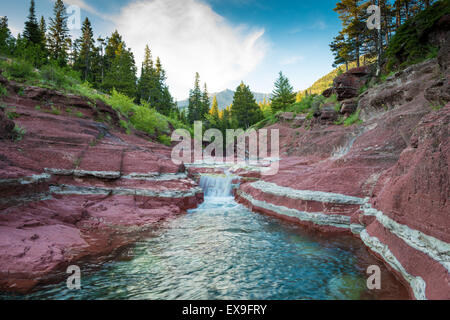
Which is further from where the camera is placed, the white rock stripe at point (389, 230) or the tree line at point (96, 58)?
the tree line at point (96, 58)

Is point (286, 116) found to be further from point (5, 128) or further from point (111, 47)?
point (111, 47)

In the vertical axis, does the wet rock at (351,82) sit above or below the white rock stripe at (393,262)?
above

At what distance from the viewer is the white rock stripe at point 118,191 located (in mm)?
7277

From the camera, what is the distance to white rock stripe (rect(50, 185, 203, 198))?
7.28 m

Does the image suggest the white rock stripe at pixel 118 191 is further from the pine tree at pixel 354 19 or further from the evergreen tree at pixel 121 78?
the evergreen tree at pixel 121 78

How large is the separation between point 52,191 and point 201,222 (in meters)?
5.00

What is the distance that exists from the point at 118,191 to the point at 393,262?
8.47 meters

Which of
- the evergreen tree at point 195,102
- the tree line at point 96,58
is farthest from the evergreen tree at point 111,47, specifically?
the evergreen tree at point 195,102

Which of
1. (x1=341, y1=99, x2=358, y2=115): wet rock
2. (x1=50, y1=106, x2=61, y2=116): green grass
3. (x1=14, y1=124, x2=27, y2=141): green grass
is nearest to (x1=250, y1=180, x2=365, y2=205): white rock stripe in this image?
(x1=14, y1=124, x2=27, y2=141): green grass

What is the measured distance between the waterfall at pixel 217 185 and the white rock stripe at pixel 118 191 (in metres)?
3.43

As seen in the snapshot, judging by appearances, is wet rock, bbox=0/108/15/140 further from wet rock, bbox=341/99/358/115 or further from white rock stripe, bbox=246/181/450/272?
wet rock, bbox=341/99/358/115

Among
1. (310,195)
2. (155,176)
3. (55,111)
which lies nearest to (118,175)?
(155,176)

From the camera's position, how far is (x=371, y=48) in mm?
27578
